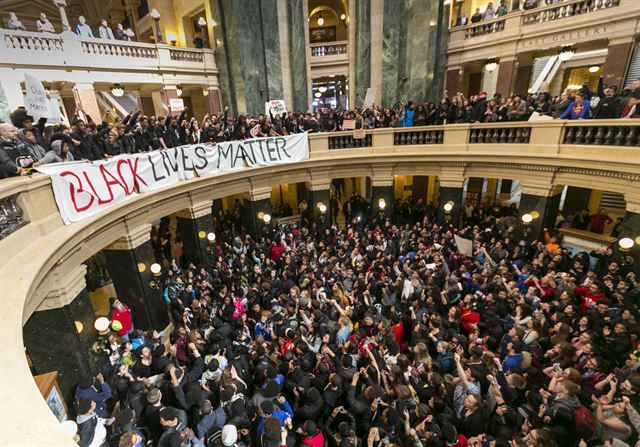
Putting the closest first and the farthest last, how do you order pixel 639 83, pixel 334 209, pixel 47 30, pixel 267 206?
pixel 639 83 → pixel 47 30 → pixel 267 206 → pixel 334 209

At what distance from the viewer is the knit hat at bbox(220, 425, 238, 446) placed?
4.41 m

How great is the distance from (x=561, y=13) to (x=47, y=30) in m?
19.9

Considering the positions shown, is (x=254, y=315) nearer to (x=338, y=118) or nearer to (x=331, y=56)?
(x=338, y=118)

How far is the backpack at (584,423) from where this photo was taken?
4656 mm

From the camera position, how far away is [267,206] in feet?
44.3

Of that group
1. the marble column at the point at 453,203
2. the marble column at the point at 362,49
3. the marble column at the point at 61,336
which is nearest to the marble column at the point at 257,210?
the marble column at the point at 453,203

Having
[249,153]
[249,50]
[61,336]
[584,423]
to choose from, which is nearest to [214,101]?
[249,50]

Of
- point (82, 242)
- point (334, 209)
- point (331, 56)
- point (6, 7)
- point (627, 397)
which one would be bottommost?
point (334, 209)

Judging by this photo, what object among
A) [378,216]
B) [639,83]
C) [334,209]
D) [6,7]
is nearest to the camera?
[639,83]

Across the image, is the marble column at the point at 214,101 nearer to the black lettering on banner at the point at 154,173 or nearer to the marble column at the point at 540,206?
the black lettering on banner at the point at 154,173

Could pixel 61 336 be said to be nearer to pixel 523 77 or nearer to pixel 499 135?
pixel 499 135

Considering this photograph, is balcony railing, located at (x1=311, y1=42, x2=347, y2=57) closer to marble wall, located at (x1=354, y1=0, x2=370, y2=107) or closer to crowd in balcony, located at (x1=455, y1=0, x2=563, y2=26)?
marble wall, located at (x1=354, y1=0, x2=370, y2=107)

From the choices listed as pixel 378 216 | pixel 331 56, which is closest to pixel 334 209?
pixel 378 216

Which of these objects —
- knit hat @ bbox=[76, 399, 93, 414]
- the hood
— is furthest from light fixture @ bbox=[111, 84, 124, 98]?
knit hat @ bbox=[76, 399, 93, 414]
